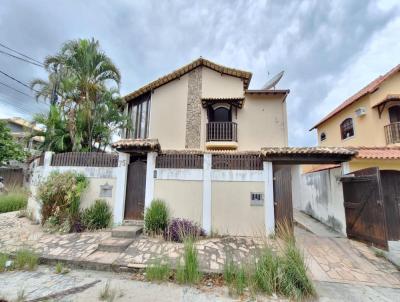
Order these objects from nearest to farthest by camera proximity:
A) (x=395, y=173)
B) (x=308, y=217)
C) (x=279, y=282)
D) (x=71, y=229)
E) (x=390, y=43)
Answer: (x=279, y=282) → (x=71, y=229) → (x=395, y=173) → (x=390, y=43) → (x=308, y=217)

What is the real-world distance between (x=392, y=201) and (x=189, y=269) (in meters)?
8.59

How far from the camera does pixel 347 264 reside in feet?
17.9

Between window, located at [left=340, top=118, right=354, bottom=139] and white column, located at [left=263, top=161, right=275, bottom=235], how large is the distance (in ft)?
36.7

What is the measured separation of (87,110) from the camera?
33.0 feet

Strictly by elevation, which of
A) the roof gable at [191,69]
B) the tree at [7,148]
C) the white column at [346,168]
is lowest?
the white column at [346,168]

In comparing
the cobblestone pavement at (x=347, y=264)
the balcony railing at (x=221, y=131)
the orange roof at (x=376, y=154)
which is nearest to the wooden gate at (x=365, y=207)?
the cobblestone pavement at (x=347, y=264)

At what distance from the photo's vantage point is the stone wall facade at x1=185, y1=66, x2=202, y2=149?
12.7 meters

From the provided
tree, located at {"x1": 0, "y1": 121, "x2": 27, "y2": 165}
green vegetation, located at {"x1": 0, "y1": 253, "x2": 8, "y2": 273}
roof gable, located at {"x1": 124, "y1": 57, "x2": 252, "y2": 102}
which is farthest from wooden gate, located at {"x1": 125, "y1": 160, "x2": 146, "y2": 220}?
tree, located at {"x1": 0, "y1": 121, "x2": 27, "y2": 165}

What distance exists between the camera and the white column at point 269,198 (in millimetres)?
7281

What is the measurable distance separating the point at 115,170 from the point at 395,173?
11409 millimetres

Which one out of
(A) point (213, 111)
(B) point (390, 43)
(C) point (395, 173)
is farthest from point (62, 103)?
(B) point (390, 43)

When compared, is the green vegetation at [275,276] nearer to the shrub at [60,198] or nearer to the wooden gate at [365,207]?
the wooden gate at [365,207]

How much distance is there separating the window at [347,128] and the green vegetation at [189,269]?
15477 millimetres

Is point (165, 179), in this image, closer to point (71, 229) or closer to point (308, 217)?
point (71, 229)
